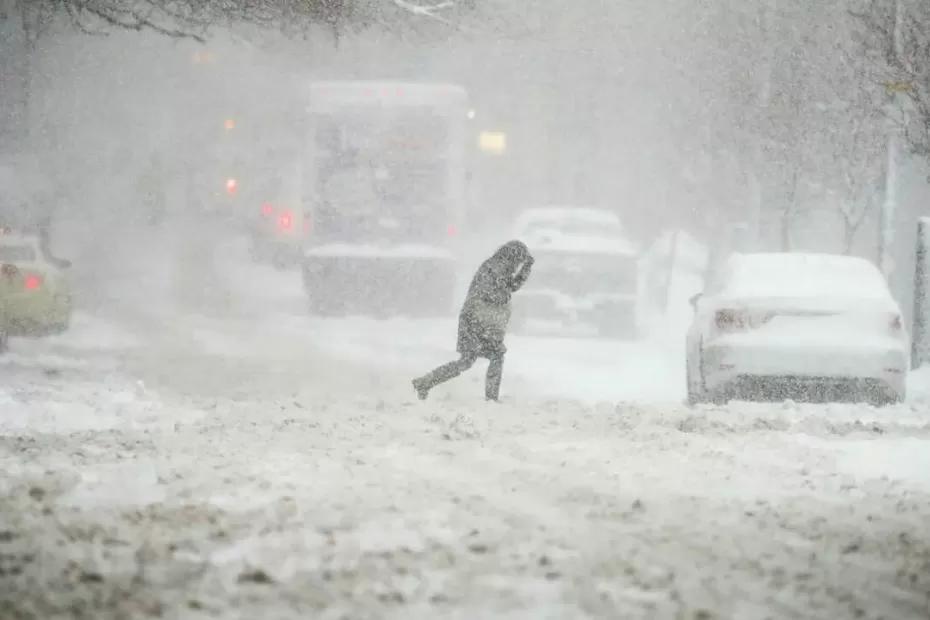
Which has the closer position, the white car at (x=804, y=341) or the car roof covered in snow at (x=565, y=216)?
the white car at (x=804, y=341)

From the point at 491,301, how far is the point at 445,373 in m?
0.81

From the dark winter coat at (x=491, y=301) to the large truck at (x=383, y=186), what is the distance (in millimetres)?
9656

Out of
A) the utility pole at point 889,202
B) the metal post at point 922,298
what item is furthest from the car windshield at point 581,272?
the metal post at point 922,298

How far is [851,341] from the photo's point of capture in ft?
34.8

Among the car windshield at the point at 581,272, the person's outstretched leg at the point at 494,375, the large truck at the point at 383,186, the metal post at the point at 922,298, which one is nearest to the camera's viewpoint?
the person's outstretched leg at the point at 494,375

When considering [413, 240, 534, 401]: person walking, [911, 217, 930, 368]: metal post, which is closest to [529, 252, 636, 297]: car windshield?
[911, 217, 930, 368]: metal post

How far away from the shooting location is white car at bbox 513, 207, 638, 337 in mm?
18344

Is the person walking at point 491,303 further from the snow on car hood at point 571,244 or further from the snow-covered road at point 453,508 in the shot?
the snow on car hood at point 571,244

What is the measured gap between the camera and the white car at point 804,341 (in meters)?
10.6

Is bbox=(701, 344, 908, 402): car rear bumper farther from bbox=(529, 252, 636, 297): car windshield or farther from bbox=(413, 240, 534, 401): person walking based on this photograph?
bbox=(529, 252, 636, 297): car windshield

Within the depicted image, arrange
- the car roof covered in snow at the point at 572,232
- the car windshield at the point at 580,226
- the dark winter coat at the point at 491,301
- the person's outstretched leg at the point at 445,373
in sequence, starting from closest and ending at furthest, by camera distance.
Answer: the dark winter coat at the point at 491,301, the person's outstretched leg at the point at 445,373, the car roof covered in snow at the point at 572,232, the car windshield at the point at 580,226

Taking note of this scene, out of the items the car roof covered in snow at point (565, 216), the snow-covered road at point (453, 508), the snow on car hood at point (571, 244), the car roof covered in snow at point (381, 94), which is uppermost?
the car roof covered in snow at point (381, 94)

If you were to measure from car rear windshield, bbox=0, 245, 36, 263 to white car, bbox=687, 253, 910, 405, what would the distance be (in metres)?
9.62

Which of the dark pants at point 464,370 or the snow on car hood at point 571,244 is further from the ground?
the snow on car hood at point 571,244
